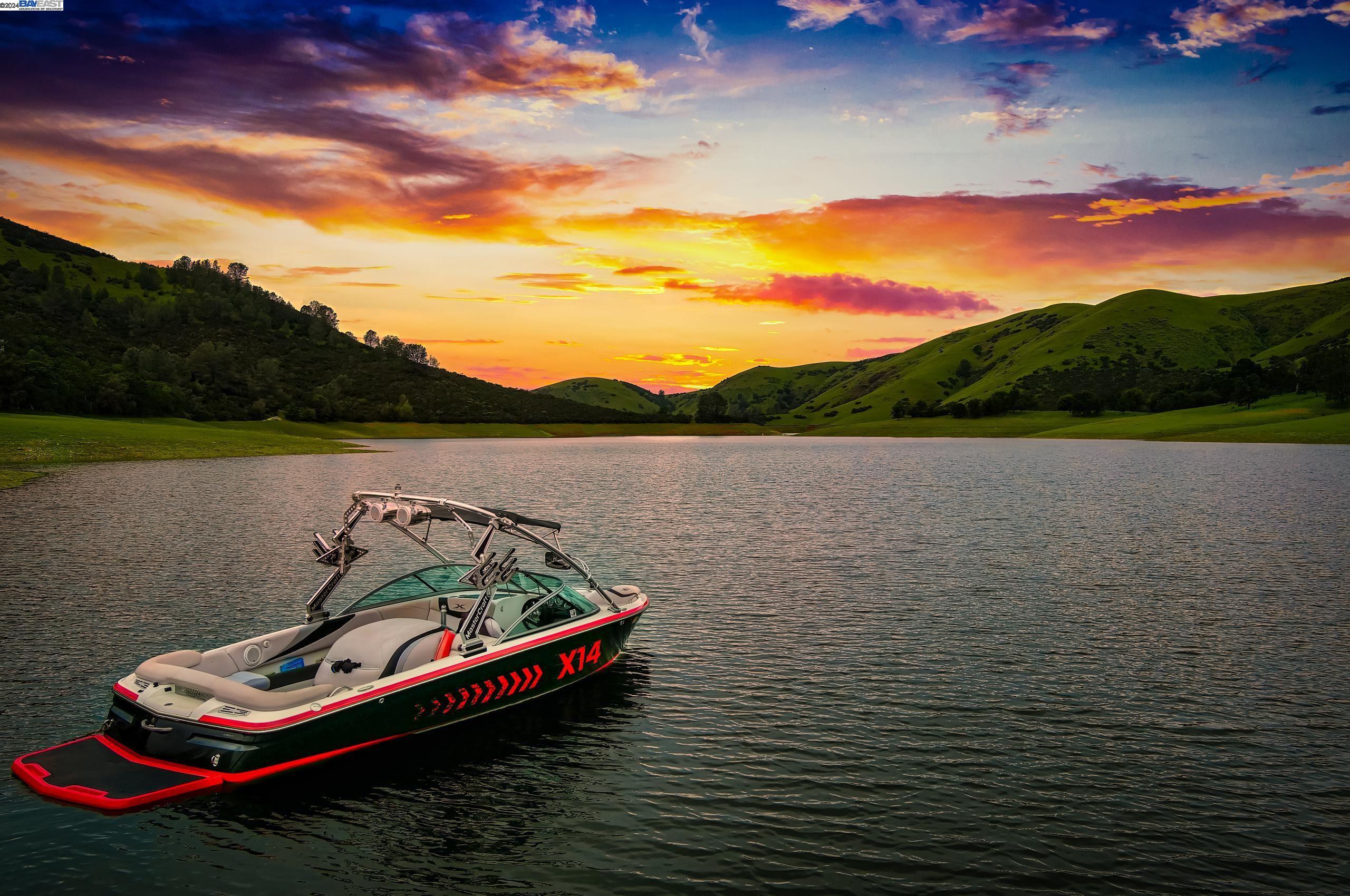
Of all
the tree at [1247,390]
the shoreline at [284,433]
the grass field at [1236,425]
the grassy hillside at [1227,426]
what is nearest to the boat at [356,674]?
the shoreline at [284,433]

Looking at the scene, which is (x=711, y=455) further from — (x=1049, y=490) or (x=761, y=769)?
(x=761, y=769)

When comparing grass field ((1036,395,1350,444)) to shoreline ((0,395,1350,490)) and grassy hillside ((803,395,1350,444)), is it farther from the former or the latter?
shoreline ((0,395,1350,490))

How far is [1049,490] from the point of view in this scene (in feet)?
206

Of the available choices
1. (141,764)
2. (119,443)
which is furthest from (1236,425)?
(119,443)

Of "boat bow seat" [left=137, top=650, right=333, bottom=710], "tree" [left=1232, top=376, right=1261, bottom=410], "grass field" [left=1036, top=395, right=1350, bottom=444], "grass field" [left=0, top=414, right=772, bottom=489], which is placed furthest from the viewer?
"tree" [left=1232, top=376, right=1261, bottom=410]

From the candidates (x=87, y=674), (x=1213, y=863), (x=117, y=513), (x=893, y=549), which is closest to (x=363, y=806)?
(x=87, y=674)

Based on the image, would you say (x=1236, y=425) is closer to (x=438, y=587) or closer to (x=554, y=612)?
(x=554, y=612)

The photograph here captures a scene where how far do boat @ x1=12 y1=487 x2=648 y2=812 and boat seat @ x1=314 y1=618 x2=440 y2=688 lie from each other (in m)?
0.03

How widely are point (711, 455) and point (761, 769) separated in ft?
402

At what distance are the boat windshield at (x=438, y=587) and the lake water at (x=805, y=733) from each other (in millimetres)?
2608

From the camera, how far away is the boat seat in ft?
49.9

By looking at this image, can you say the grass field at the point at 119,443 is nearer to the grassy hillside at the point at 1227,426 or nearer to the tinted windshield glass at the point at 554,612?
the tinted windshield glass at the point at 554,612

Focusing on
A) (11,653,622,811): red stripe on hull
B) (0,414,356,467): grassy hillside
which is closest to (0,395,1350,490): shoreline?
(0,414,356,467): grassy hillside

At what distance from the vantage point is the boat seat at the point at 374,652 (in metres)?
15.2
